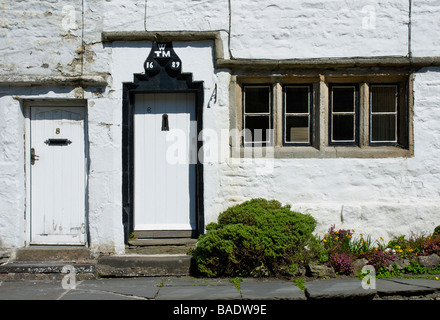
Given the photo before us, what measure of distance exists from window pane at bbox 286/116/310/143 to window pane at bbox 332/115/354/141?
438 millimetres

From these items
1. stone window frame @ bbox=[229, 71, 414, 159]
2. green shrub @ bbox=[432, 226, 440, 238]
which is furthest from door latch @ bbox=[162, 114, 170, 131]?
green shrub @ bbox=[432, 226, 440, 238]

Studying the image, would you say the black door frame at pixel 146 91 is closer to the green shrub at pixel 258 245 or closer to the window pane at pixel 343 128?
the green shrub at pixel 258 245

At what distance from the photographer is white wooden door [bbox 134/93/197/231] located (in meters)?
6.92

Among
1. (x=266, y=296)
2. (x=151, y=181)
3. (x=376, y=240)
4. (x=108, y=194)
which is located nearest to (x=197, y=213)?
(x=151, y=181)

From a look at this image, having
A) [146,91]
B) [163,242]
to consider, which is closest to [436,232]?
[163,242]

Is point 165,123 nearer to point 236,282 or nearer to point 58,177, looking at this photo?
point 58,177

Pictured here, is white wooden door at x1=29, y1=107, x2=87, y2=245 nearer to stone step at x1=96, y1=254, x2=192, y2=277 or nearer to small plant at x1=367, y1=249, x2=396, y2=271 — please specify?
stone step at x1=96, y1=254, x2=192, y2=277

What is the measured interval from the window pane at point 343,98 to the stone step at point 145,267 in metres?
3.32

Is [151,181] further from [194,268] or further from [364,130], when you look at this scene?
[364,130]

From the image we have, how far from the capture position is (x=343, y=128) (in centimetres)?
709

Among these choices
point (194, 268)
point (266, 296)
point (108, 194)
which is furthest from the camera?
point (108, 194)

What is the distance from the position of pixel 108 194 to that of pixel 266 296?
9.61 ft

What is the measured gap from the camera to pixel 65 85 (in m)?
6.71

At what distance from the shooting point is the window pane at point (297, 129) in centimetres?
708
